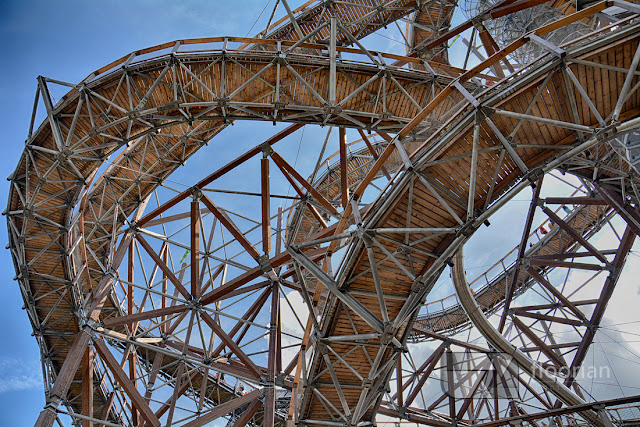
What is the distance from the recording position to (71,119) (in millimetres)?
15102

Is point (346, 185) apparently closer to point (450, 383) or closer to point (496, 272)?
point (450, 383)

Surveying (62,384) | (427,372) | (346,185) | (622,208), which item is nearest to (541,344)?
(427,372)

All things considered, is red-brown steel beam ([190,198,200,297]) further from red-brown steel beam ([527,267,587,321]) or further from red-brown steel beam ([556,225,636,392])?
red-brown steel beam ([556,225,636,392])

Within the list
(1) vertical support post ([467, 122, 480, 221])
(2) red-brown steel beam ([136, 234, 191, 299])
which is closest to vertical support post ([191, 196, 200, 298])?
(2) red-brown steel beam ([136, 234, 191, 299])

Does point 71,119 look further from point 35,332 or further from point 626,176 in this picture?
point 626,176

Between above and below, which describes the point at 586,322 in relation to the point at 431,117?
below

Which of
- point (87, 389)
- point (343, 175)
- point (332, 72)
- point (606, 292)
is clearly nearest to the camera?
point (332, 72)

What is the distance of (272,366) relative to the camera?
14.6 metres

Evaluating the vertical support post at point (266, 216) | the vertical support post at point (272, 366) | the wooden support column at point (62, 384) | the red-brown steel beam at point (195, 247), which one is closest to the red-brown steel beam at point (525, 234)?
the vertical support post at point (272, 366)

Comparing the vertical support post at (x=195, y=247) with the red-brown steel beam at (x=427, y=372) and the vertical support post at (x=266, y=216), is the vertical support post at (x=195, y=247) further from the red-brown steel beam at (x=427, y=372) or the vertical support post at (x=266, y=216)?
the red-brown steel beam at (x=427, y=372)

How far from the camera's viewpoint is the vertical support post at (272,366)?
1332 centimetres

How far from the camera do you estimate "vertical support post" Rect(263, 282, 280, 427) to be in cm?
1332

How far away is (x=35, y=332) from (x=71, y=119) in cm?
882

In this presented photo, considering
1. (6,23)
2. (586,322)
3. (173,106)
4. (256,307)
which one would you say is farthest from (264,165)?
(6,23)
